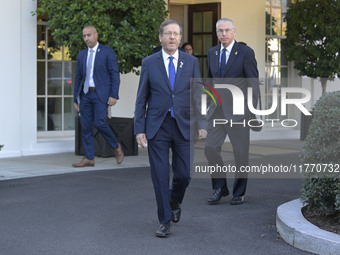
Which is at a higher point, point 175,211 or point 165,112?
point 165,112

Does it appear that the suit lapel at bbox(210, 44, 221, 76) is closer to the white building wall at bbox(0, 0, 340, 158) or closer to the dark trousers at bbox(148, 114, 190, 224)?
the dark trousers at bbox(148, 114, 190, 224)

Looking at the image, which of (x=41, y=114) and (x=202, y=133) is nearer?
(x=202, y=133)

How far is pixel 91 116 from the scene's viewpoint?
10.2 meters

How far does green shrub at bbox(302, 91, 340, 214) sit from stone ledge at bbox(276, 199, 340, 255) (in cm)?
22

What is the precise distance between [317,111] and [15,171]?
5213 mm

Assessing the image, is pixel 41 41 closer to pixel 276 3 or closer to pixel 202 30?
pixel 202 30

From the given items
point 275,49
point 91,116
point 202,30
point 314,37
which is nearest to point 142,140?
point 91,116

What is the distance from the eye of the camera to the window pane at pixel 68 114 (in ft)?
42.2

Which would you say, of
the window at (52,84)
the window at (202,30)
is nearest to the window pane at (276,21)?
the window at (202,30)

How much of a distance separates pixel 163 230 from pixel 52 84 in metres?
7.23

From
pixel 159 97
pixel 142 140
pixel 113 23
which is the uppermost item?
pixel 113 23

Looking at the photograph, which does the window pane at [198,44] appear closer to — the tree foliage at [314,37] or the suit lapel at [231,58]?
the tree foliage at [314,37]

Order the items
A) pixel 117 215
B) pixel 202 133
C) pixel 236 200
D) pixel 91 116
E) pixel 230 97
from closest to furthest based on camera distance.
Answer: pixel 202 133 < pixel 117 215 < pixel 230 97 < pixel 236 200 < pixel 91 116

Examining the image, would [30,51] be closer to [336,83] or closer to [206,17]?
[206,17]
